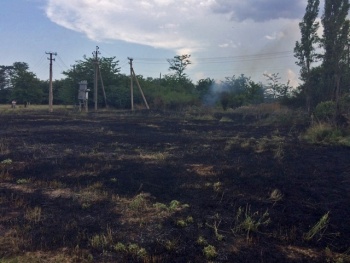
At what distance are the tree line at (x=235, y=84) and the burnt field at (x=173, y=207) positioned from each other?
1168cm

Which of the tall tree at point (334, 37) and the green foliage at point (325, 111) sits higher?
the tall tree at point (334, 37)

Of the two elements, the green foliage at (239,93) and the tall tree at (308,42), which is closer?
the tall tree at (308,42)

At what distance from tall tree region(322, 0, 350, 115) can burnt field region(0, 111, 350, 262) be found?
11.7 meters

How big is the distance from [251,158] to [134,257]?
7.73 metres

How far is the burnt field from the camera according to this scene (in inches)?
186

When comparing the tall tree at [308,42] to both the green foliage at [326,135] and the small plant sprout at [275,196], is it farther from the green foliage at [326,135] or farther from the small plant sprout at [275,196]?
the small plant sprout at [275,196]

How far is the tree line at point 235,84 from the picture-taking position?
2447cm

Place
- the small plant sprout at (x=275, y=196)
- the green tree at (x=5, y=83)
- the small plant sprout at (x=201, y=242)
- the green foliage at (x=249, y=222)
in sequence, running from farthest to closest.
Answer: the green tree at (x=5, y=83) < the small plant sprout at (x=275, y=196) < the green foliage at (x=249, y=222) < the small plant sprout at (x=201, y=242)

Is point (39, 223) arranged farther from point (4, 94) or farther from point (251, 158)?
point (4, 94)

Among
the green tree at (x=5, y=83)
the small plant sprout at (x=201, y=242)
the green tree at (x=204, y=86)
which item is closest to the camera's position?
the small plant sprout at (x=201, y=242)

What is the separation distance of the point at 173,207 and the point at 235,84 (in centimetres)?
4873

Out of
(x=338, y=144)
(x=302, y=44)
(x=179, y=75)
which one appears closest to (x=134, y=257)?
(x=338, y=144)

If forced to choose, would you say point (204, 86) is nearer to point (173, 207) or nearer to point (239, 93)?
point (239, 93)

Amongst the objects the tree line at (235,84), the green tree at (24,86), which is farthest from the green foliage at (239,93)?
the green tree at (24,86)
